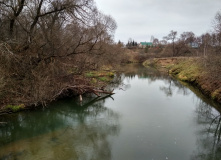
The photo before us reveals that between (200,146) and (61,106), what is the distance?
8.08m

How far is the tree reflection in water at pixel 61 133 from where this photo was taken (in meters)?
6.05

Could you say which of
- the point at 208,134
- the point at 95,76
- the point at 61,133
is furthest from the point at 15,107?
the point at 208,134

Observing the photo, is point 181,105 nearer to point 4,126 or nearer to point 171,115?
point 171,115

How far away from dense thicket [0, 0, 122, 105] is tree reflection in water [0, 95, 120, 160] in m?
1.23

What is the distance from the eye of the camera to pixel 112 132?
309 inches

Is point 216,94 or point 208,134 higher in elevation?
point 216,94

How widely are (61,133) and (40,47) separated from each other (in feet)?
18.2

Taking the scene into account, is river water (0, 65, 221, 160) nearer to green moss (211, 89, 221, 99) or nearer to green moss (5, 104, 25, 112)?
green moss (5, 104, 25, 112)

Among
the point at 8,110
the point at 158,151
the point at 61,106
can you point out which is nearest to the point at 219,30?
the point at 158,151

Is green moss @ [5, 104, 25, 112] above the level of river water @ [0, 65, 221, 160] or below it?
above

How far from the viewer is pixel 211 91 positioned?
14445 millimetres

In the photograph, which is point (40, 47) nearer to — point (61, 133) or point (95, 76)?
point (61, 133)

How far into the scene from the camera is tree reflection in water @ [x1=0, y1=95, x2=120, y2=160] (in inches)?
238

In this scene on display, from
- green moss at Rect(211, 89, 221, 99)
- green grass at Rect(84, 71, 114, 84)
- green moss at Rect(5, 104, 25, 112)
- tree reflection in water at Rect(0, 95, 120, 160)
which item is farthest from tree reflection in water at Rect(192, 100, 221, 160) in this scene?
green moss at Rect(5, 104, 25, 112)
